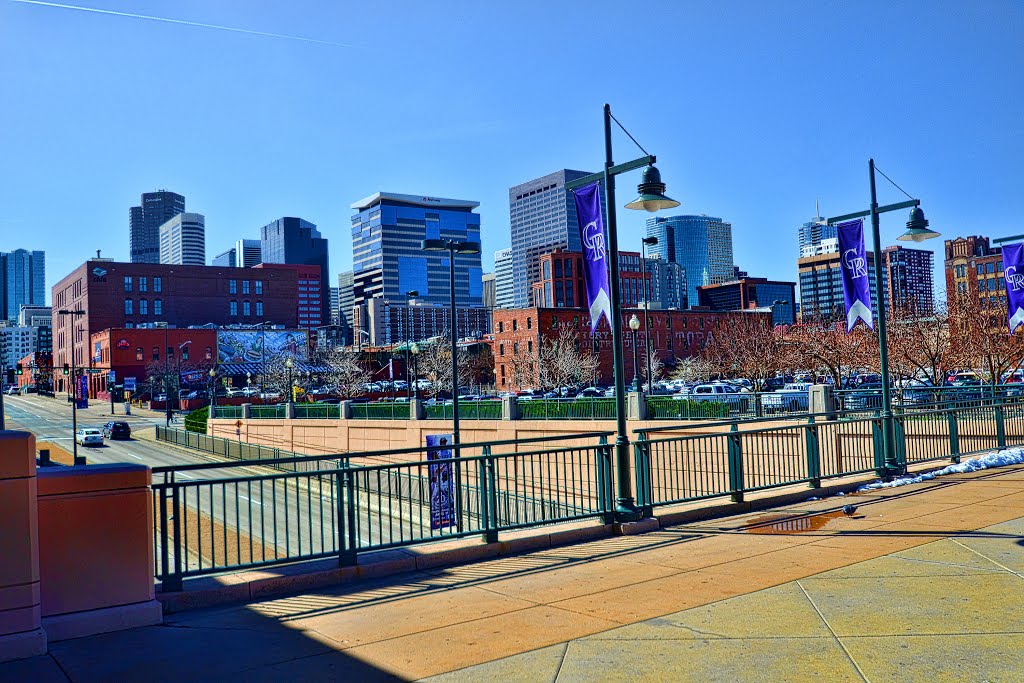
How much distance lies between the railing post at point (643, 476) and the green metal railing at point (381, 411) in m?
33.4

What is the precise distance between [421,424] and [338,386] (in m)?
50.3

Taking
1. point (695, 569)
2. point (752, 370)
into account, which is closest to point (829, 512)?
point (695, 569)

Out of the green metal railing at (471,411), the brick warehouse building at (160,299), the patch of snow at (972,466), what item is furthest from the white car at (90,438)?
the brick warehouse building at (160,299)

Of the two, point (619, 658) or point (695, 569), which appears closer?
point (619, 658)

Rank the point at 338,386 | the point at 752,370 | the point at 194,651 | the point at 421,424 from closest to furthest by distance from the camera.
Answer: the point at 194,651
the point at 421,424
the point at 752,370
the point at 338,386

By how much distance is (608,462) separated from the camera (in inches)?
407

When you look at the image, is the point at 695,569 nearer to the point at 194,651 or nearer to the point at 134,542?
the point at 194,651

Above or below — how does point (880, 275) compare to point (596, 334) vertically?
below

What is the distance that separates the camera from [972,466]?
14.9 meters

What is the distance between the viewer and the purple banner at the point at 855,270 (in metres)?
15.1

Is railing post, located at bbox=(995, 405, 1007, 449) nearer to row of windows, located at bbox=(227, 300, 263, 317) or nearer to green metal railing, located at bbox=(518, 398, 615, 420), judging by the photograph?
green metal railing, located at bbox=(518, 398, 615, 420)

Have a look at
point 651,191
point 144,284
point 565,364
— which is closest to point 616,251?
point 651,191

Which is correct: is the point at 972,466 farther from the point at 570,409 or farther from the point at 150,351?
the point at 150,351

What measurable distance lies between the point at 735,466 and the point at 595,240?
382 centimetres
